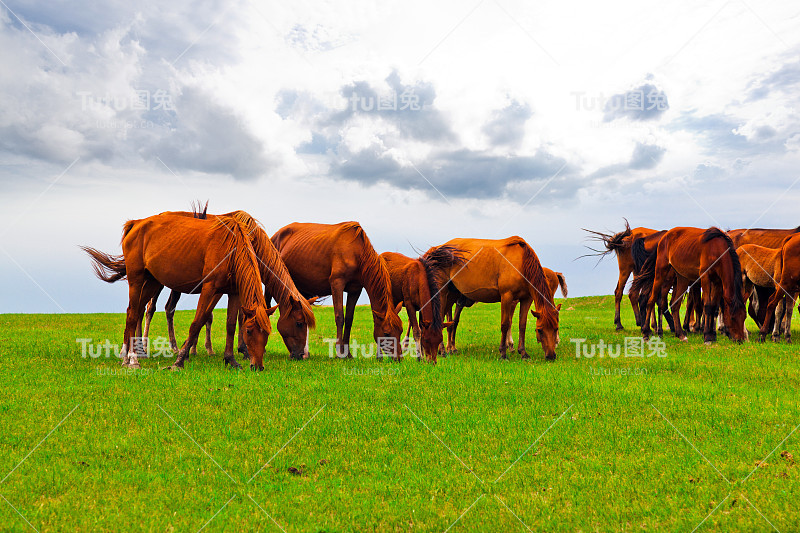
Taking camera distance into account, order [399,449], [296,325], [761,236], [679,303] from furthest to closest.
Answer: [761,236], [679,303], [296,325], [399,449]

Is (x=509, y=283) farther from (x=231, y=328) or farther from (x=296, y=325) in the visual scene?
(x=231, y=328)

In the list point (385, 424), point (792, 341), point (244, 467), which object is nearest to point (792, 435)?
point (385, 424)

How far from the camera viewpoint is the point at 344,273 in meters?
12.6

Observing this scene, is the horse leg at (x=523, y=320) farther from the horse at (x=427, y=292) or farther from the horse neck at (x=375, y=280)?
the horse neck at (x=375, y=280)

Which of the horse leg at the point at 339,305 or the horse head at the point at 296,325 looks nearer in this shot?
the horse head at the point at 296,325

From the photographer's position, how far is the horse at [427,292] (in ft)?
37.9

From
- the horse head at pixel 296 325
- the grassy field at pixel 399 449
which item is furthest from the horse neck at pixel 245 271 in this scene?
the grassy field at pixel 399 449

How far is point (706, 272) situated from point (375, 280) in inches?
346

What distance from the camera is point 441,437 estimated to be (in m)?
6.46

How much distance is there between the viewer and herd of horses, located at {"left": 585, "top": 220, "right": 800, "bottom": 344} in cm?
1363

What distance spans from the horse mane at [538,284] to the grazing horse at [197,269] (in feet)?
19.1

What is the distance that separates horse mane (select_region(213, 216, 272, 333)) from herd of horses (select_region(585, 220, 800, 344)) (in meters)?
10.7

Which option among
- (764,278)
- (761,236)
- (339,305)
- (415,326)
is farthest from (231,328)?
(761,236)

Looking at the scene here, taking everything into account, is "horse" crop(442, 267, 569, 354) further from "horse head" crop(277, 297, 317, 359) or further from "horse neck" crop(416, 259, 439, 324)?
"horse head" crop(277, 297, 317, 359)
